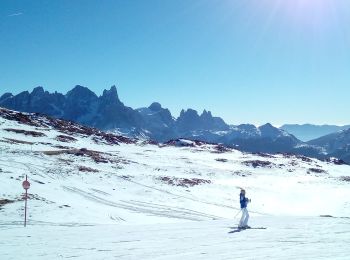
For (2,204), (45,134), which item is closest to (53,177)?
(2,204)

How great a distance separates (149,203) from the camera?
34.7m

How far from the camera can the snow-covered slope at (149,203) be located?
16328mm

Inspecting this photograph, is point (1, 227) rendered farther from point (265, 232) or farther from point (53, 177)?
point (53, 177)

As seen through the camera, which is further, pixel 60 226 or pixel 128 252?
pixel 60 226

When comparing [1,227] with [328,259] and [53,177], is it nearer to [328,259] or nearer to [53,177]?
[328,259]

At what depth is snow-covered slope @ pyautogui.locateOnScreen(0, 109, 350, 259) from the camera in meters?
16.3

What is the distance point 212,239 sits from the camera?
1734cm

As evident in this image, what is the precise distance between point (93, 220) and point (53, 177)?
18902 millimetres

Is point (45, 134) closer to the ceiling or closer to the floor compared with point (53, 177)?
closer to the ceiling

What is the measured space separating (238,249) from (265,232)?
4758 mm

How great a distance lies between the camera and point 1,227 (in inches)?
822

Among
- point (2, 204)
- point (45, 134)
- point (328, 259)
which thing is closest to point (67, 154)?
point (45, 134)

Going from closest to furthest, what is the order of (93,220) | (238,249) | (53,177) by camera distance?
(238,249), (93,220), (53,177)

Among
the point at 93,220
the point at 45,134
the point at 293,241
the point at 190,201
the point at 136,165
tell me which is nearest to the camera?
the point at 293,241
